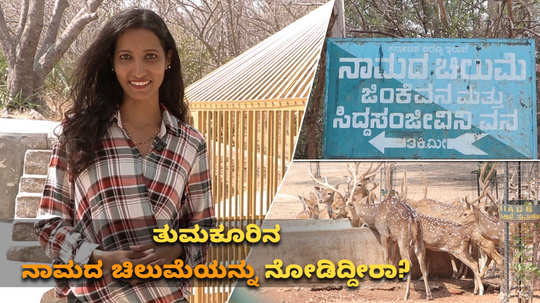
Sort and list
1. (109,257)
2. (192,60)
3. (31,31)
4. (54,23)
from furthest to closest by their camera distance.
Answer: (192,60) < (54,23) < (31,31) < (109,257)

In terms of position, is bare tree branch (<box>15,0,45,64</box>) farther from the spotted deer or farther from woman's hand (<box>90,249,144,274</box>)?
woman's hand (<box>90,249,144,274</box>)

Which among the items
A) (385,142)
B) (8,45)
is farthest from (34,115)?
(385,142)

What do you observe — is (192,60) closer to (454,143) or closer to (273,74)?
(454,143)

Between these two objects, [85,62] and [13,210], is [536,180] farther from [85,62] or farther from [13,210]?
[13,210]

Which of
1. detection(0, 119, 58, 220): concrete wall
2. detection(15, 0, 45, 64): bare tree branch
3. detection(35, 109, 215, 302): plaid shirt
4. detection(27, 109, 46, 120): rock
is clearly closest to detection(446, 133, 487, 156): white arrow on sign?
detection(0, 119, 58, 220): concrete wall

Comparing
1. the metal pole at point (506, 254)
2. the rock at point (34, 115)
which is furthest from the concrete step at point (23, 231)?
the rock at point (34, 115)

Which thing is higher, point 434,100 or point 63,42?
point 63,42

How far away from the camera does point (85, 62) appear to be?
1423 mm

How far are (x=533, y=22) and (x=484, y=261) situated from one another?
4278 millimetres

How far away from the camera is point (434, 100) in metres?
3.93

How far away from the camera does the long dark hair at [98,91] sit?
1.32 metres

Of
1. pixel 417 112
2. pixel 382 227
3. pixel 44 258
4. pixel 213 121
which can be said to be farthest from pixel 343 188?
pixel 44 258

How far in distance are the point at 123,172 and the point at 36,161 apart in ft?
11.5
